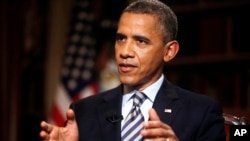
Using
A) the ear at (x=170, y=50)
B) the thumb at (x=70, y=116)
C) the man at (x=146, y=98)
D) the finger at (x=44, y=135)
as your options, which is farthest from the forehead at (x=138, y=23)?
the finger at (x=44, y=135)

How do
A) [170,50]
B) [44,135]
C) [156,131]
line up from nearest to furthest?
[156,131] < [44,135] < [170,50]

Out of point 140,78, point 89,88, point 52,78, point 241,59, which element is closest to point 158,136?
point 140,78

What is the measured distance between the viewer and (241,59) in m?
3.16

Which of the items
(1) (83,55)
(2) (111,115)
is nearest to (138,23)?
(2) (111,115)

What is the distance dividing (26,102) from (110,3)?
1070 millimetres

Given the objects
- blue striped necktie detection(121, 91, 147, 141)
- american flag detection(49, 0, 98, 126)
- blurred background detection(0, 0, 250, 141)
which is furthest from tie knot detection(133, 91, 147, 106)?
american flag detection(49, 0, 98, 126)

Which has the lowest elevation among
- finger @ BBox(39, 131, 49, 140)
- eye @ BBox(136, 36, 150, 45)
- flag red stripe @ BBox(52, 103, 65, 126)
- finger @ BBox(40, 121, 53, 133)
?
flag red stripe @ BBox(52, 103, 65, 126)

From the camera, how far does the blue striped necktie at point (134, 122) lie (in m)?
1.69

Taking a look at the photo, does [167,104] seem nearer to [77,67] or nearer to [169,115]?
[169,115]

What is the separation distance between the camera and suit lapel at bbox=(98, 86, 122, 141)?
5.60ft

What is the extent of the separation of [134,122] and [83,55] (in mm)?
1978

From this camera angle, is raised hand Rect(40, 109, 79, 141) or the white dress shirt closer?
raised hand Rect(40, 109, 79, 141)

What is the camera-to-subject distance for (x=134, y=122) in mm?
1721

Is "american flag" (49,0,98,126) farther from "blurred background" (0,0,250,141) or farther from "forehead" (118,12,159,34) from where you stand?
"forehead" (118,12,159,34)
